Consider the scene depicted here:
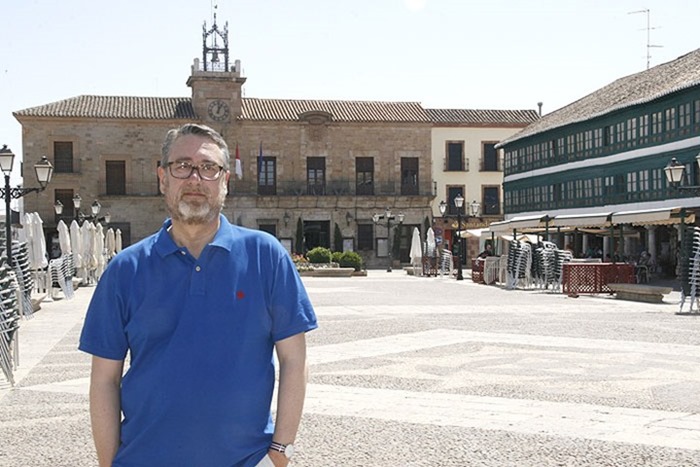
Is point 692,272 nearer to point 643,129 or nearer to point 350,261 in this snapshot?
point 643,129

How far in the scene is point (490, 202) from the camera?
55.2 meters

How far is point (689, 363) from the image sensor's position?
9891 millimetres

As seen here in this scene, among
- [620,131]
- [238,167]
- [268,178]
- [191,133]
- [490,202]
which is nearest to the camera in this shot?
[191,133]

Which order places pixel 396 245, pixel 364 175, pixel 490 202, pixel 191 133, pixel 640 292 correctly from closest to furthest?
pixel 191 133, pixel 640 292, pixel 396 245, pixel 364 175, pixel 490 202

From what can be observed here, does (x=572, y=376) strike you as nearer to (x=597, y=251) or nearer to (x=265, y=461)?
(x=265, y=461)

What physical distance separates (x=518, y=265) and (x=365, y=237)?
25153 mm

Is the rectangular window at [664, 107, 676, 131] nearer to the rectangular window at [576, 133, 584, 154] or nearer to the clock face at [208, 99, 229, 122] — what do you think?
the rectangular window at [576, 133, 584, 154]

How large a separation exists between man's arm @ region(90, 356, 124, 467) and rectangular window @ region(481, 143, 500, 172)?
53424mm

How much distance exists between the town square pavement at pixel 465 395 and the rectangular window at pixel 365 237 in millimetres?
36309

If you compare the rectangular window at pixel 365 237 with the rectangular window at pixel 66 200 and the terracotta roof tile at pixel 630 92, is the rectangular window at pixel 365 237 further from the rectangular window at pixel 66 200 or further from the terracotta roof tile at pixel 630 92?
the rectangular window at pixel 66 200

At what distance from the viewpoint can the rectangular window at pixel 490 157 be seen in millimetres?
55438

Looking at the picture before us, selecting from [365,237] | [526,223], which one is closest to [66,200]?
[365,237]

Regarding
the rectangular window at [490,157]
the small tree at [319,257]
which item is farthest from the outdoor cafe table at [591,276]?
the rectangular window at [490,157]

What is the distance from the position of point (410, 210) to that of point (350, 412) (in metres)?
45.7
